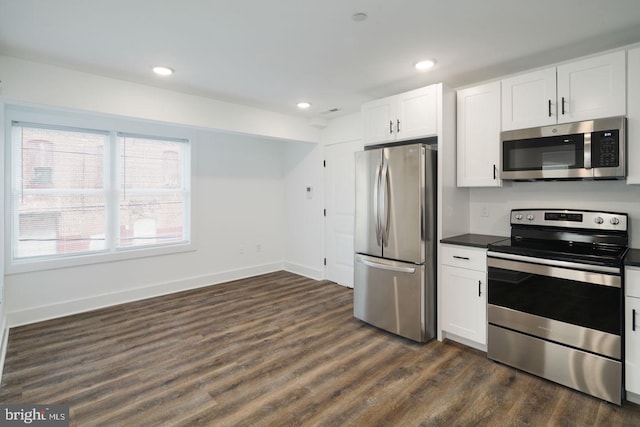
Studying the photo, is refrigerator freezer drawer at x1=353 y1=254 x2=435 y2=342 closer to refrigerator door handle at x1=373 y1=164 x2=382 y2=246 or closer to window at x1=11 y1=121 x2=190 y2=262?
refrigerator door handle at x1=373 y1=164 x2=382 y2=246

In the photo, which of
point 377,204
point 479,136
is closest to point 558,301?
point 479,136

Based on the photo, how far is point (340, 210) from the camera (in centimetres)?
479

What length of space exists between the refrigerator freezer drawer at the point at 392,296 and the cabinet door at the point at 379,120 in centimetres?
124

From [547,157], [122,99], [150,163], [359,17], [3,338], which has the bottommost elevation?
[3,338]

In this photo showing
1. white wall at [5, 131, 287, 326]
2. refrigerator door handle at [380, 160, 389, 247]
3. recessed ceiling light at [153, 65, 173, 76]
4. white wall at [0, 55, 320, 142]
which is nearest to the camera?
white wall at [0, 55, 320, 142]

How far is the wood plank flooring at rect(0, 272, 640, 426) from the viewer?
6.61 ft

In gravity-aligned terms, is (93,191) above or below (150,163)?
below

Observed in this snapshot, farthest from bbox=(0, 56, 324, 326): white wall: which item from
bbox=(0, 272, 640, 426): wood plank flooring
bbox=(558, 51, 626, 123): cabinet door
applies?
bbox=(558, 51, 626, 123): cabinet door

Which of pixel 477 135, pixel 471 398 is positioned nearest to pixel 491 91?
pixel 477 135

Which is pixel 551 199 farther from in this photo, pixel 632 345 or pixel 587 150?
pixel 632 345

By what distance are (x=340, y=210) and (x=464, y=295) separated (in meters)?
2.27

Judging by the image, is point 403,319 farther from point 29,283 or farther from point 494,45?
point 29,283

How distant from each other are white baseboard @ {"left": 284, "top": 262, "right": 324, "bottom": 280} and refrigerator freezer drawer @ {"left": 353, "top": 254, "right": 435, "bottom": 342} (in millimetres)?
1658

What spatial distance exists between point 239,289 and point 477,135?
11.5 feet
